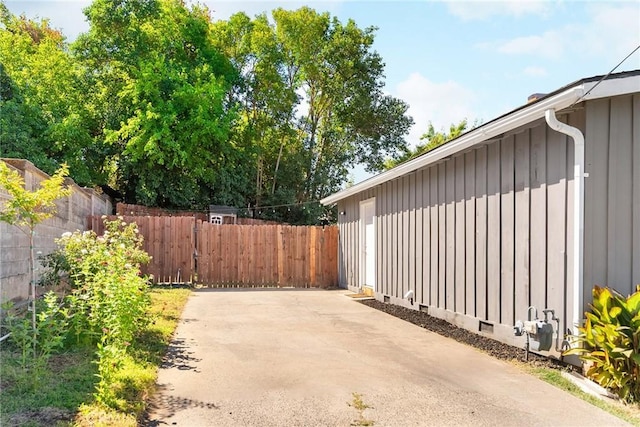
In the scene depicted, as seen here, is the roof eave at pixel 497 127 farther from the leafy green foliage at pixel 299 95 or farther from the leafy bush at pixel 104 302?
the leafy green foliage at pixel 299 95

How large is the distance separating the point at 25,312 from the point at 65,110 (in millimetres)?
14604

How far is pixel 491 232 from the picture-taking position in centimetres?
623

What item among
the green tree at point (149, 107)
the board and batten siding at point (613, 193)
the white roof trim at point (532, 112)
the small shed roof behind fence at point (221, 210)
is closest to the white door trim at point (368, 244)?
the white roof trim at point (532, 112)

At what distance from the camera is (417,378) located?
4.51 metres

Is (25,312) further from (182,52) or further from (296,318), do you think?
(182,52)

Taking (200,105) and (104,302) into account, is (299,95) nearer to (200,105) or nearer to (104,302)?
(200,105)

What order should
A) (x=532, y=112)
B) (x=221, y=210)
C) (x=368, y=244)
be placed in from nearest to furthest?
(x=532, y=112) → (x=368, y=244) → (x=221, y=210)

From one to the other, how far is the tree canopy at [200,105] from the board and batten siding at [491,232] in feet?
39.1

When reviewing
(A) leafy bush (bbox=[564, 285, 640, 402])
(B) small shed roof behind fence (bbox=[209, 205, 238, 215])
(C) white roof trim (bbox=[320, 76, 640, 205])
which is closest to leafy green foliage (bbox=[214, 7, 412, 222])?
(B) small shed roof behind fence (bbox=[209, 205, 238, 215])

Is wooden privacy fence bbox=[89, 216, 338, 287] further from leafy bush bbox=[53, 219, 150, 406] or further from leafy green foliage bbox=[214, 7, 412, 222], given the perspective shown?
leafy green foliage bbox=[214, 7, 412, 222]

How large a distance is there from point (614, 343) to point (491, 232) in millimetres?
2404

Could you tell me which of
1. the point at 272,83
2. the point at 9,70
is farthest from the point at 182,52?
the point at 9,70

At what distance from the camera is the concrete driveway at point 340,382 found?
352 centimetres

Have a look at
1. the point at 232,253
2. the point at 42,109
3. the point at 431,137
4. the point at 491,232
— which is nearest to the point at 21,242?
the point at 491,232
